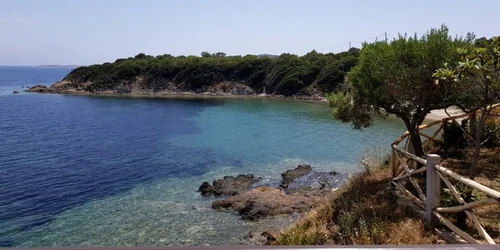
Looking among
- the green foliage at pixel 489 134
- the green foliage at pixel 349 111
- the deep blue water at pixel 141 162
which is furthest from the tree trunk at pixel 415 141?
the deep blue water at pixel 141 162

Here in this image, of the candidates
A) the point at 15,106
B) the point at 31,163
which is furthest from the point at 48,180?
the point at 15,106

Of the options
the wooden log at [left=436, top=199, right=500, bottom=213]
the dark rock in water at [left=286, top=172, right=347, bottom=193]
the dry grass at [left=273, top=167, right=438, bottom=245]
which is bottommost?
the dark rock in water at [left=286, top=172, right=347, bottom=193]

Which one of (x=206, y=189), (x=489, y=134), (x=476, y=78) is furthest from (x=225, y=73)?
(x=476, y=78)

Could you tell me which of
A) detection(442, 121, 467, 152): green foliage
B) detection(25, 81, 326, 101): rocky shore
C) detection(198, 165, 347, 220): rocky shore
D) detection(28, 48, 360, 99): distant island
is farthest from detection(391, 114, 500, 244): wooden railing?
detection(25, 81, 326, 101): rocky shore

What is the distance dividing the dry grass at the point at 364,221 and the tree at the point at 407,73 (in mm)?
2344

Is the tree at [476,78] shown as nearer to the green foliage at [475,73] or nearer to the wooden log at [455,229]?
the green foliage at [475,73]

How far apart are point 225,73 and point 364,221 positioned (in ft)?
307

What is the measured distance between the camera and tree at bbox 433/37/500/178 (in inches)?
357

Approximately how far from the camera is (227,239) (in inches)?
681

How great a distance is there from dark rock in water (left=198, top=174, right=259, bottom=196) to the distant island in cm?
6004

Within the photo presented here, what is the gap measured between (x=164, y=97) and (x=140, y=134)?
4736 cm

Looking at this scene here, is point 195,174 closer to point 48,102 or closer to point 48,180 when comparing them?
point 48,180

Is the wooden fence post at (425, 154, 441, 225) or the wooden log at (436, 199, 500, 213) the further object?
the wooden fence post at (425, 154, 441, 225)

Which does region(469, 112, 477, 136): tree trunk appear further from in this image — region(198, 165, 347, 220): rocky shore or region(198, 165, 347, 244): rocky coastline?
region(198, 165, 347, 220): rocky shore
